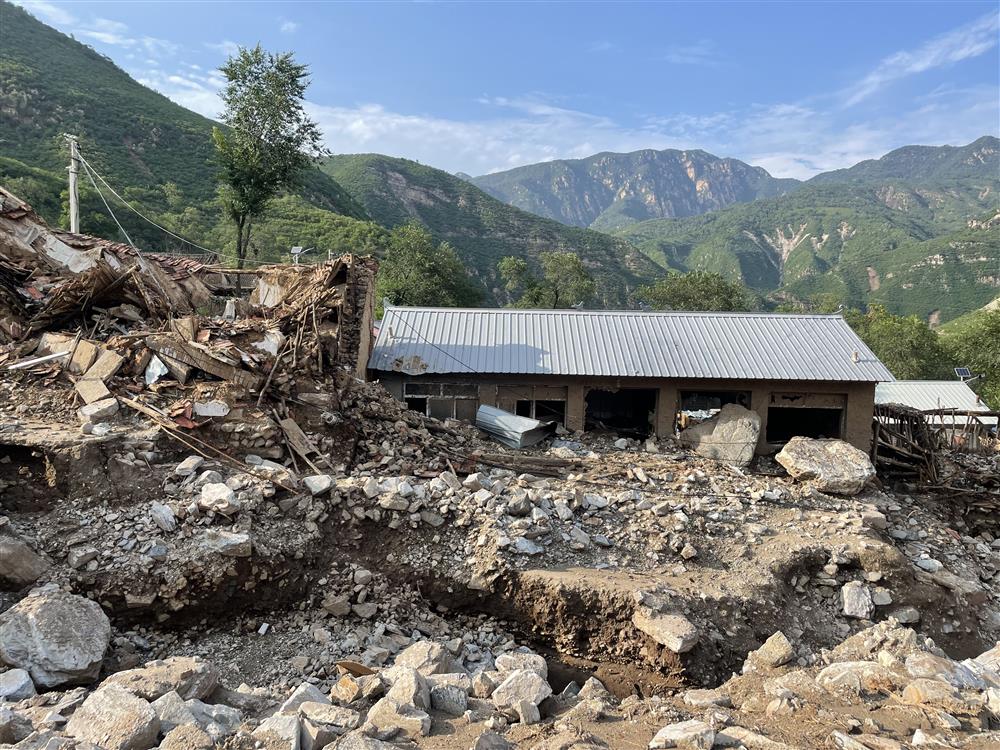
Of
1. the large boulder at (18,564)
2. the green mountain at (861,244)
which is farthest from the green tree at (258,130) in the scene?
the green mountain at (861,244)

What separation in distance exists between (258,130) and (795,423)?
22426mm

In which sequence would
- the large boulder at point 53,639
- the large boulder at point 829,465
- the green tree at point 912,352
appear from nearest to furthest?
1. the large boulder at point 53,639
2. the large boulder at point 829,465
3. the green tree at point 912,352

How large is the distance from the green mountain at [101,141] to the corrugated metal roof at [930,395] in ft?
120

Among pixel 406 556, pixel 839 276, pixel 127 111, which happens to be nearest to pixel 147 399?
pixel 406 556

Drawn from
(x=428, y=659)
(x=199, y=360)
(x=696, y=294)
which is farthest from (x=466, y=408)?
(x=696, y=294)

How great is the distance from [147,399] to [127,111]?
47547 mm

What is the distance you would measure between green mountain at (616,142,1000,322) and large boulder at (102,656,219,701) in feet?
296

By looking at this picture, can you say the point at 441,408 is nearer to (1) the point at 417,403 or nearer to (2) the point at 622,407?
(1) the point at 417,403

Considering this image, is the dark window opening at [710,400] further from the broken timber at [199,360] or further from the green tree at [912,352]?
the green tree at [912,352]

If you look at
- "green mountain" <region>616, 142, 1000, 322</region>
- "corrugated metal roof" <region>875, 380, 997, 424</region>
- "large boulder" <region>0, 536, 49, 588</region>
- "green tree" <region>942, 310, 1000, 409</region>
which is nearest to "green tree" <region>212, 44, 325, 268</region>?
"large boulder" <region>0, 536, 49, 588</region>

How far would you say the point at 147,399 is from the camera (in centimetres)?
923

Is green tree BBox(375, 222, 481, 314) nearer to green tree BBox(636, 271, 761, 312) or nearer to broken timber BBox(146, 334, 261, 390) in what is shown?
green tree BBox(636, 271, 761, 312)

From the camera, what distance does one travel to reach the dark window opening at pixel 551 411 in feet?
49.2

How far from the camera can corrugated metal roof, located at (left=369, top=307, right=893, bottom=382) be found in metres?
14.5
